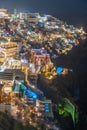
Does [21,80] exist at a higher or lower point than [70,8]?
lower

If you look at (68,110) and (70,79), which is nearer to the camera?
(68,110)

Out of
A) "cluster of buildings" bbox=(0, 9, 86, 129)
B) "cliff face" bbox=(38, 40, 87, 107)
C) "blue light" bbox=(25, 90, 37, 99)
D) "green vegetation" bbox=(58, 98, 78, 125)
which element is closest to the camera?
"cluster of buildings" bbox=(0, 9, 86, 129)

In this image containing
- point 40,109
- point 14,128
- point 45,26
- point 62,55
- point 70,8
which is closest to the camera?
point 14,128

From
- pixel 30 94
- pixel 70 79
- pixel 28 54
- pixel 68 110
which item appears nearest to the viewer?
pixel 30 94

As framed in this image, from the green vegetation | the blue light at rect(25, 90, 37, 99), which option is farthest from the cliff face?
the blue light at rect(25, 90, 37, 99)

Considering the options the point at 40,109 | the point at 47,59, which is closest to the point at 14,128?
the point at 40,109

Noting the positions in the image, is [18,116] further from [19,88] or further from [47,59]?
[47,59]

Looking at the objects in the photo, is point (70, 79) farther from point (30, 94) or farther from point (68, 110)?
point (30, 94)

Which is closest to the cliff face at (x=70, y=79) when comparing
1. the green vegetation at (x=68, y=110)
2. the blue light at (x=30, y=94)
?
the green vegetation at (x=68, y=110)

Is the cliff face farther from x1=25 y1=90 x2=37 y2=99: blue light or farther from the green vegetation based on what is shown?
x1=25 y1=90 x2=37 y2=99: blue light

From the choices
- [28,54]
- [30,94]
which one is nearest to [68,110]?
[30,94]

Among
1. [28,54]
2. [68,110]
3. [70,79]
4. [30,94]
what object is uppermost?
[28,54]
